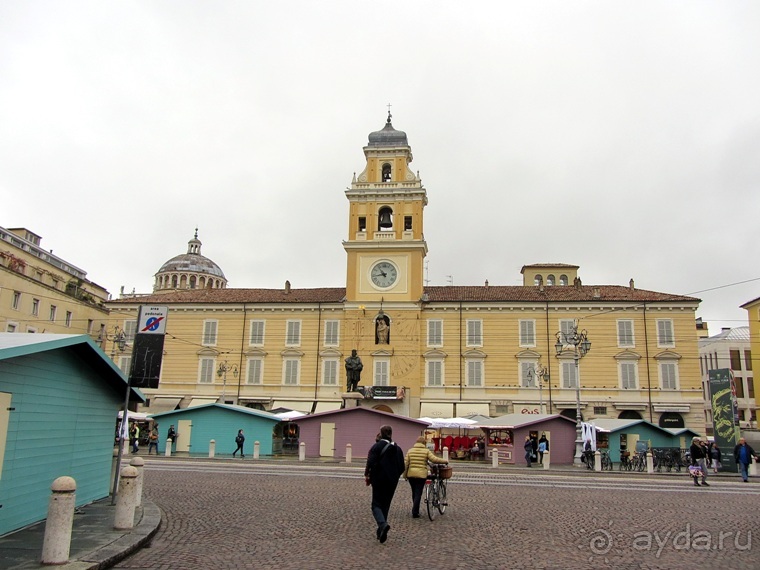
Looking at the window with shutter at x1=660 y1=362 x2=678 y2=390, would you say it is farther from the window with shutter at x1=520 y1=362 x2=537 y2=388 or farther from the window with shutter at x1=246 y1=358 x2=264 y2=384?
the window with shutter at x1=246 y1=358 x2=264 y2=384

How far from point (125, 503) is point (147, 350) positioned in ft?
11.4

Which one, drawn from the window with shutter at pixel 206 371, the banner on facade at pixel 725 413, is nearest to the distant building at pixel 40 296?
the window with shutter at pixel 206 371

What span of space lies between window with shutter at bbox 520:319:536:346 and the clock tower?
289 inches

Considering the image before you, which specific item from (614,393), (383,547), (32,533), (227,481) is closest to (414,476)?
(383,547)

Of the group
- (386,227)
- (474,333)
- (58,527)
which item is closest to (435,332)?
(474,333)

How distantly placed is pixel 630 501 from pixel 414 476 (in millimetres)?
6660

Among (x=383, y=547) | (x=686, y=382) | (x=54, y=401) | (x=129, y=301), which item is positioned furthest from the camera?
(x=129, y=301)

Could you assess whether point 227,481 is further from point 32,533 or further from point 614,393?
point 614,393

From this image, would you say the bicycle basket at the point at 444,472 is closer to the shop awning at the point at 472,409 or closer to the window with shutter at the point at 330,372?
the shop awning at the point at 472,409

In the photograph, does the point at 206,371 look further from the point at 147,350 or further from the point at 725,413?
the point at 147,350

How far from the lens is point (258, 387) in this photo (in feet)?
149

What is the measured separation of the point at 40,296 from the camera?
148 ft

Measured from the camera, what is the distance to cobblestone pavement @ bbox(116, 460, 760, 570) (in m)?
8.29

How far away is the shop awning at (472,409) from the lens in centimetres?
4228
